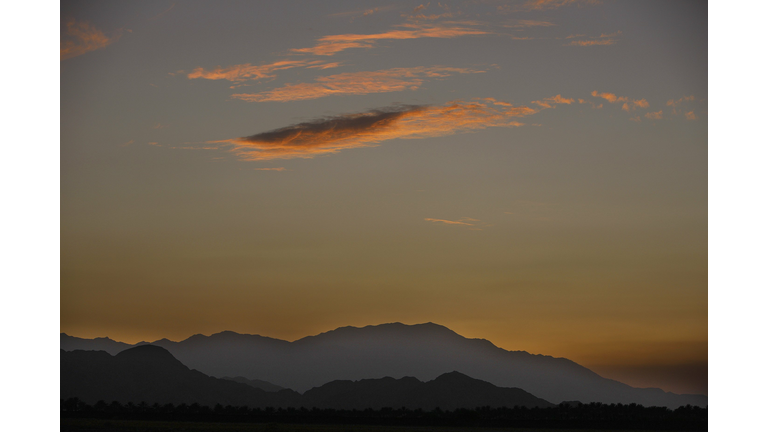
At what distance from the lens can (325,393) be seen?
Result: 17612 cm

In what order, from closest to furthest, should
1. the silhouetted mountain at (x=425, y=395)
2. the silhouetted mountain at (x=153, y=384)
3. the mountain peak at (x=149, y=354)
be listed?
the silhouetted mountain at (x=153, y=384), the silhouetted mountain at (x=425, y=395), the mountain peak at (x=149, y=354)

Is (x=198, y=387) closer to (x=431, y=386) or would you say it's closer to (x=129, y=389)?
(x=129, y=389)

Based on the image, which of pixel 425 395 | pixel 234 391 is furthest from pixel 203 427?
pixel 425 395

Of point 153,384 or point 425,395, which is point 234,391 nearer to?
point 153,384

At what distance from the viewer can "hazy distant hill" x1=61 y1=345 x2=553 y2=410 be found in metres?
140

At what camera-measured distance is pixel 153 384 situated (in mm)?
156875

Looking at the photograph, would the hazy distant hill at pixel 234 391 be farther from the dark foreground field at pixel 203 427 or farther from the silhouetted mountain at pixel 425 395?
the dark foreground field at pixel 203 427

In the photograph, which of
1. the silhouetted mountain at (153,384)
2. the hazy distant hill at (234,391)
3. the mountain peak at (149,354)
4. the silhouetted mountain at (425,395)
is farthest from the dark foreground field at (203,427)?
the mountain peak at (149,354)

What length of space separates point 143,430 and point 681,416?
146 feet

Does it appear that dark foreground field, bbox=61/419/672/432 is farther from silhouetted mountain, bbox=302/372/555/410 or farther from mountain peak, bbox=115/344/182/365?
mountain peak, bbox=115/344/182/365

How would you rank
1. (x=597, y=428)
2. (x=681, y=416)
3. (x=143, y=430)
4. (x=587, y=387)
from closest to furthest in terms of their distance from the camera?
(x=143, y=430)
(x=597, y=428)
(x=681, y=416)
(x=587, y=387)

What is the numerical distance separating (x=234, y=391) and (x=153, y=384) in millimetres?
22210

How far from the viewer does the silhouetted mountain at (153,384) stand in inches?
5413

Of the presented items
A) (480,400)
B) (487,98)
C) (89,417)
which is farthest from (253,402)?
(487,98)
